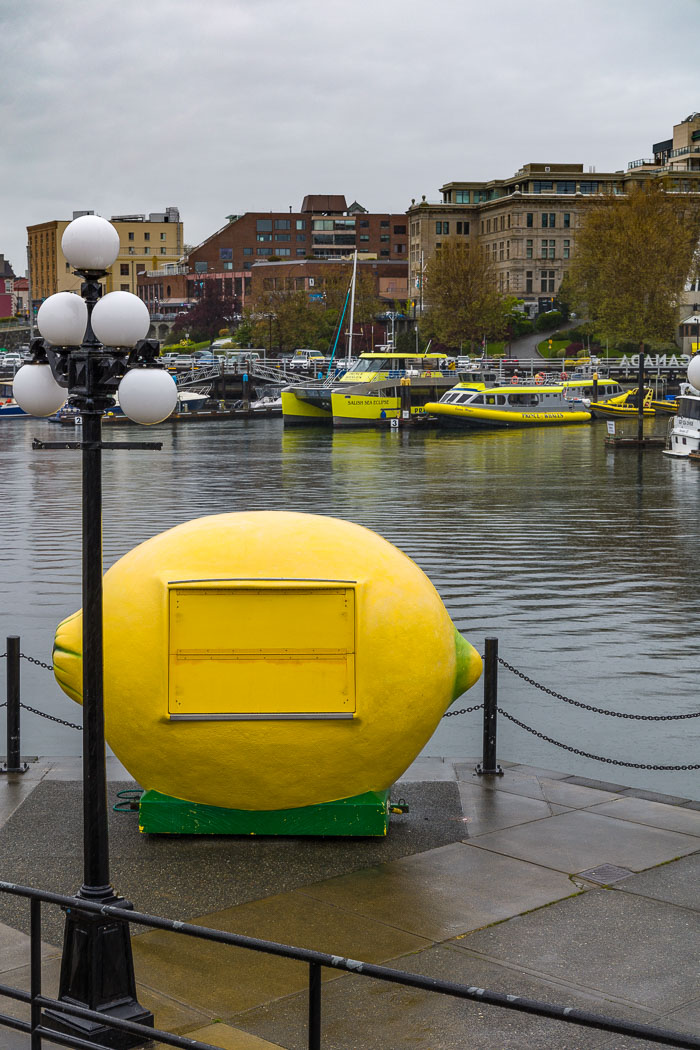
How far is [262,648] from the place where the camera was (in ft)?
28.7

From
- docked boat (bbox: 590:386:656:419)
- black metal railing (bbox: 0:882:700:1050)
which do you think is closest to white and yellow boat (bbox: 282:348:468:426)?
docked boat (bbox: 590:386:656:419)

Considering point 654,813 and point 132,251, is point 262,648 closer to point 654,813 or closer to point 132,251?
point 654,813

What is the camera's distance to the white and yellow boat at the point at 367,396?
85188 mm

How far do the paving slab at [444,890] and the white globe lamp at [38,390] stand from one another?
11.3 feet

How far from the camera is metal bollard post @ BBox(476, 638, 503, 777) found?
1092cm

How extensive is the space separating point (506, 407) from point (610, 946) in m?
78.0

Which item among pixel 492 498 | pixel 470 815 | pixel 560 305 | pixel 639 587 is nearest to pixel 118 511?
pixel 492 498

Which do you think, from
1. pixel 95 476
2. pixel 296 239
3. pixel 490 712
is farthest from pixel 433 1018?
pixel 296 239

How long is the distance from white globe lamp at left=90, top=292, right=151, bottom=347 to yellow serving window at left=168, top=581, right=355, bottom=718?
2.23m

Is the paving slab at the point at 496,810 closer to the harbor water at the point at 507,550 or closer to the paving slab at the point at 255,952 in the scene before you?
the paving slab at the point at 255,952

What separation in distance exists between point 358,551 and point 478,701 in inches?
281

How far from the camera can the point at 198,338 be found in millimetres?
161125

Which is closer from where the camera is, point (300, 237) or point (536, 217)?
point (536, 217)

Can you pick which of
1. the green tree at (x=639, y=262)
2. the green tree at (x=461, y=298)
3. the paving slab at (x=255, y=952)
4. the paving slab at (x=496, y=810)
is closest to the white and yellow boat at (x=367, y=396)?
the green tree at (x=639, y=262)
